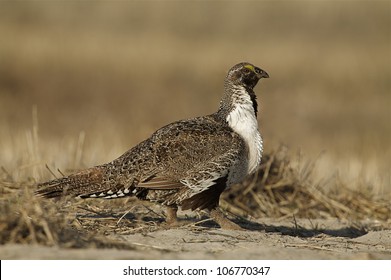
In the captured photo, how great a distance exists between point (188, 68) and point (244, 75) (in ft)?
43.7

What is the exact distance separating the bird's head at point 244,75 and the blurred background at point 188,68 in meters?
5.25

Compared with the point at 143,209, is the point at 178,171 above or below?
above

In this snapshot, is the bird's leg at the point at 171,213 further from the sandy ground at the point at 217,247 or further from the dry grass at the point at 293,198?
the dry grass at the point at 293,198

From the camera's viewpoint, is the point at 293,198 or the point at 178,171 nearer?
the point at 178,171

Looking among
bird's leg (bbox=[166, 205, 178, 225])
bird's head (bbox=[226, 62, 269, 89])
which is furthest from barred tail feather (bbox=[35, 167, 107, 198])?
bird's head (bbox=[226, 62, 269, 89])

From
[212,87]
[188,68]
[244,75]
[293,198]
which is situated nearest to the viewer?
[244,75]

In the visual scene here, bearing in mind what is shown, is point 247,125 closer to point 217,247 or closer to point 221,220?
point 221,220

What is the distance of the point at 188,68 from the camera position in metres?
21.3

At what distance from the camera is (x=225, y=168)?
7.21m

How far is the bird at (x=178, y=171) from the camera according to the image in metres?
7.21

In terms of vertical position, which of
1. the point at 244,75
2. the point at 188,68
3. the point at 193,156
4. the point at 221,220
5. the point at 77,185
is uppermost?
the point at 244,75

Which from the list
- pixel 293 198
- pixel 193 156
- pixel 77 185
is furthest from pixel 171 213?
pixel 293 198

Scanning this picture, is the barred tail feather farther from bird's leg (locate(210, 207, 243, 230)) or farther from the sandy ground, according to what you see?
bird's leg (locate(210, 207, 243, 230))

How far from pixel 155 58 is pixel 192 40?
79.1 inches
